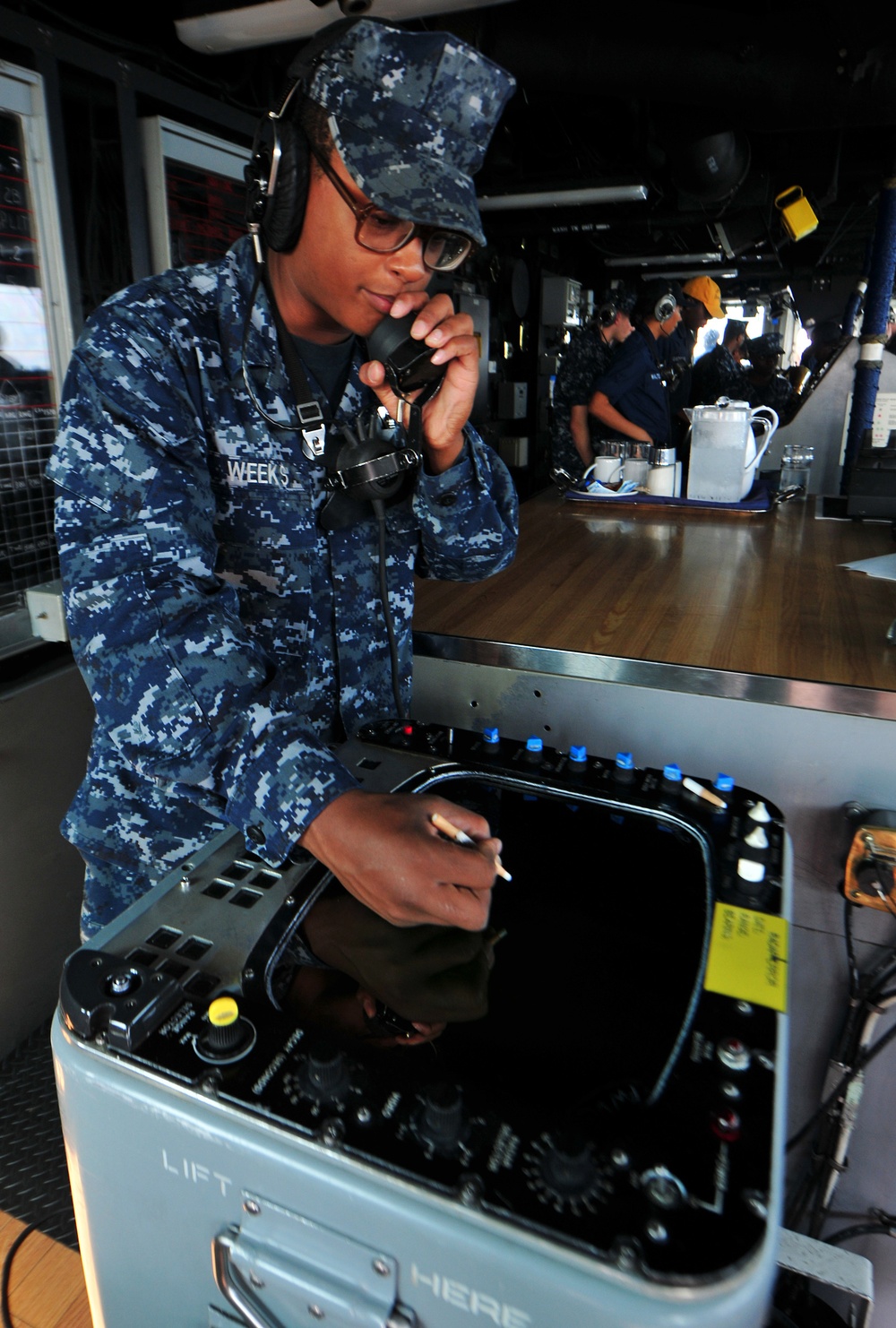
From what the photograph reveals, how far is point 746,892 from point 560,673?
0.58 m

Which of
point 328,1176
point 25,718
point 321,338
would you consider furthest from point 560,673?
point 25,718

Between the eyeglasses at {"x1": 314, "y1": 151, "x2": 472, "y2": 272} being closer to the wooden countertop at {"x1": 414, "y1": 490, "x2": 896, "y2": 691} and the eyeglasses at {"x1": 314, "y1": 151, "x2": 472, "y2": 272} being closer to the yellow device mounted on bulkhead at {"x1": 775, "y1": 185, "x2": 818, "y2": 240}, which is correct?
the wooden countertop at {"x1": 414, "y1": 490, "x2": 896, "y2": 691}

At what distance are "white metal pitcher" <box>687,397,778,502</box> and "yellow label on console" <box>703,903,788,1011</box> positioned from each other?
6.86ft

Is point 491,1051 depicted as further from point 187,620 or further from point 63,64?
point 63,64

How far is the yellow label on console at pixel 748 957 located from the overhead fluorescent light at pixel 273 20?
1.90 m

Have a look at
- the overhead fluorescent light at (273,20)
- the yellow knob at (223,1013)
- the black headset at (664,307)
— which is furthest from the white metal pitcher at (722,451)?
the yellow knob at (223,1013)

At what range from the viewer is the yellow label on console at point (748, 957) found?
0.57m

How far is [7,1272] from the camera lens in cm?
135

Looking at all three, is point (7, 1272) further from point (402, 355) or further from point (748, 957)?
point (402, 355)

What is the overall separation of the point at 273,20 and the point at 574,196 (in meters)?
2.42

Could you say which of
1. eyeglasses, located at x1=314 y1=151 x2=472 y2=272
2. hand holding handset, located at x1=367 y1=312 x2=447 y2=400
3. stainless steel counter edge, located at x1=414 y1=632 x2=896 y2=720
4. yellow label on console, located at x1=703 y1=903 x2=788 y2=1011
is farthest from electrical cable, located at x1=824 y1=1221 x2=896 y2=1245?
eyeglasses, located at x1=314 y1=151 x2=472 y2=272

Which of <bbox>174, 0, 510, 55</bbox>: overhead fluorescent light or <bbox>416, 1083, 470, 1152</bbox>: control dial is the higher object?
<bbox>174, 0, 510, 55</bbox>: overhead fluorescent light

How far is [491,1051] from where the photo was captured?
55cm

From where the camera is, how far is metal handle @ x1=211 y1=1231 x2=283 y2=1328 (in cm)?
49
